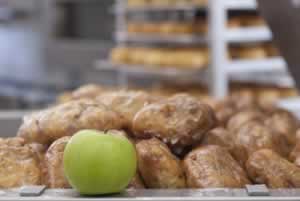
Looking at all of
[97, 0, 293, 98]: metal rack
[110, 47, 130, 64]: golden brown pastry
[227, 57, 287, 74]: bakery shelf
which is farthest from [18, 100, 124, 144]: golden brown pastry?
[110, 47, 130, 64]: golden brown pastry

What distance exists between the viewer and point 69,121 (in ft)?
4.98

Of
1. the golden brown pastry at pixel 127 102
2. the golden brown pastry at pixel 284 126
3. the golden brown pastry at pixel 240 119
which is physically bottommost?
the golden brown pastry at pixel 284 126

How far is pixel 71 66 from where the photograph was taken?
963 cm

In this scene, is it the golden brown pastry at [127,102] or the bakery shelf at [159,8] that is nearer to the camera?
the golden brown pastry at [127,102]

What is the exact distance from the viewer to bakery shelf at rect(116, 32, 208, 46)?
5805 mm

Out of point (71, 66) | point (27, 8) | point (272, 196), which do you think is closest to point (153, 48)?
point (71, 66)

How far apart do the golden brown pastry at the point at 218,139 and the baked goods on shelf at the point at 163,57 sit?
12.8 ft

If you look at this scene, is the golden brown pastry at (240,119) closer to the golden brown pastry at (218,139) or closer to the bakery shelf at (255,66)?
the golden brown pastry at (218,139)

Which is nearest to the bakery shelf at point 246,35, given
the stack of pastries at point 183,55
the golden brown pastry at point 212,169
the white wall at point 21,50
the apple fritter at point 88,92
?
the stack of pastries at point 183,55

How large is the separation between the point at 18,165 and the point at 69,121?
0.17 meters

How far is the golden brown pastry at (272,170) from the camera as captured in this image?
→ 1365 mm

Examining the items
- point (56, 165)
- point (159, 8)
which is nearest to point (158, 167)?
point (56, 165)

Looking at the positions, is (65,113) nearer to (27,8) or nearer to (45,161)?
(45,161)

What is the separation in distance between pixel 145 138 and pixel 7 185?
36 centimetres
